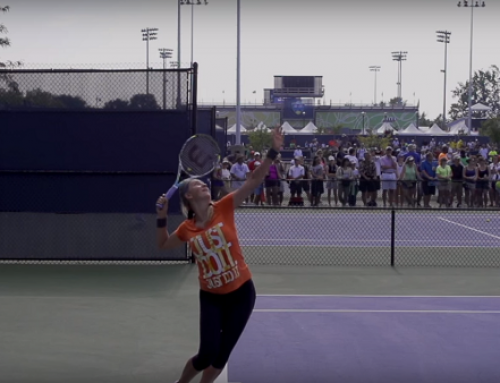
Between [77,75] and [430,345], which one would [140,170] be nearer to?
[77,75]

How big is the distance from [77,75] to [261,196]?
29.2 ft

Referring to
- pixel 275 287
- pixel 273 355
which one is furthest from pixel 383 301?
pixel 273 355

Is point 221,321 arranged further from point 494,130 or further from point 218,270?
point 494,130

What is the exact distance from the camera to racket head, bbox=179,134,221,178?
7.62 meters

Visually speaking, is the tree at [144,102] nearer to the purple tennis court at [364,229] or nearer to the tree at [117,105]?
the tree at [117,105]

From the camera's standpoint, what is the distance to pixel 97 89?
471 inches

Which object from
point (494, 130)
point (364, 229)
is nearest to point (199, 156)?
point (364, 229)

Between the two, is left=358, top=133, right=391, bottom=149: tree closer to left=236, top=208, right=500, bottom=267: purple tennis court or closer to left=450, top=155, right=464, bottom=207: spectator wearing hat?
left=450, top=155, right=464, bottom=207: spectator wearing hat

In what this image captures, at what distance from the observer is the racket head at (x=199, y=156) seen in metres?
7.62

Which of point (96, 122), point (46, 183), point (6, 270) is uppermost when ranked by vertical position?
point (96, 122)

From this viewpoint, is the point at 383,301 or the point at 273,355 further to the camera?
the point at 383,301

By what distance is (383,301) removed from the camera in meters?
9.84

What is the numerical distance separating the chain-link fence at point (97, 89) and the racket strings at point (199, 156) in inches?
167

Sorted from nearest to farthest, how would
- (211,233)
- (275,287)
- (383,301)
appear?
(211,233), (383,301), (275,287)
